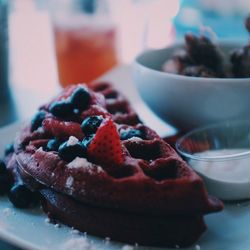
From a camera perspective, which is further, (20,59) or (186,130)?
(20,59)

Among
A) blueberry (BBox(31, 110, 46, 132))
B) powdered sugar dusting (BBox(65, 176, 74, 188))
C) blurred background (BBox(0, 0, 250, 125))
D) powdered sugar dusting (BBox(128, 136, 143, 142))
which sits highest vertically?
powdered sugar dusting (BBox(128, 136, 143, 142))

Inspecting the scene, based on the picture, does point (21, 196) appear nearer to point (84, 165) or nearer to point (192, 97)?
point (84, 165)

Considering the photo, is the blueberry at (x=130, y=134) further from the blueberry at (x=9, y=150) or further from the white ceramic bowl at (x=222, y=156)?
the blueberry at (x=9, y=150)

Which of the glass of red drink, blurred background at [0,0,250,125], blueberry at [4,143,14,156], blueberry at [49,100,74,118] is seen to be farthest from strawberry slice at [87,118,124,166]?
the glass of red drink

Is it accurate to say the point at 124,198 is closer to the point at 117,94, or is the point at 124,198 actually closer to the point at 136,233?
the point at 136,233

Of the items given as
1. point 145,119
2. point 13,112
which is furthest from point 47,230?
point 13,112

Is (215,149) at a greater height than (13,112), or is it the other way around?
(215,149)

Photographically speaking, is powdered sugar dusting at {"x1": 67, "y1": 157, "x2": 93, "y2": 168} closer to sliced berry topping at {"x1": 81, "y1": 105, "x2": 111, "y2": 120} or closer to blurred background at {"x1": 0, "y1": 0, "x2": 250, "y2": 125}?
sliced berry topping at {"x1": 81, "y1": 105, "x2": 111, "y2": 120}
